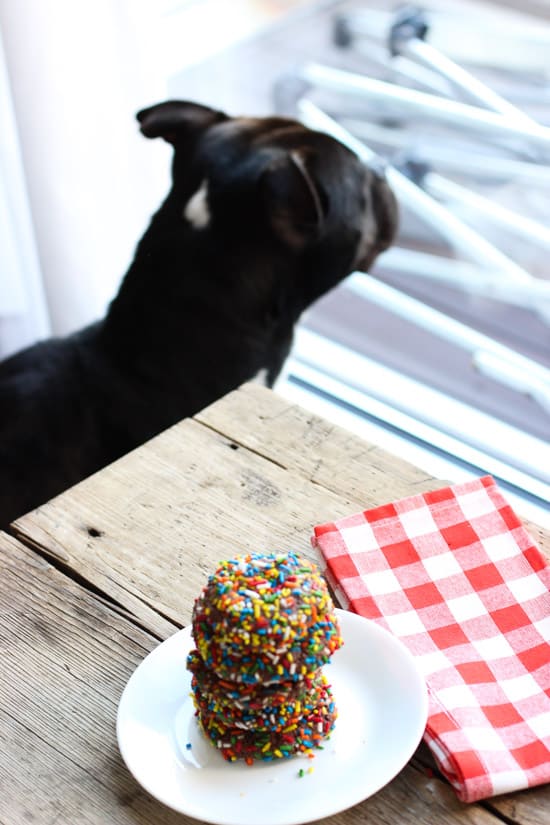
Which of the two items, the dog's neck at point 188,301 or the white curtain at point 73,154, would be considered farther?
the white curtain at point 73,154

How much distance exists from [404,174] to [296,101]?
1.27ft

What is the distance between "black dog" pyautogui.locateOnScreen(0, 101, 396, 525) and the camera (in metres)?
1.38

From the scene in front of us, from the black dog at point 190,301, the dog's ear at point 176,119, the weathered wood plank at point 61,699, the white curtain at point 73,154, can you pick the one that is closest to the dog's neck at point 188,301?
the black dog at point 190,301

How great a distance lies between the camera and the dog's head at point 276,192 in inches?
53.2

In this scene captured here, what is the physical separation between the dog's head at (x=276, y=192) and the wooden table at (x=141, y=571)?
30cm

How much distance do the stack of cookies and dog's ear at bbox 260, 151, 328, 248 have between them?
0.70 metres

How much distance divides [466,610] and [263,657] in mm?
245

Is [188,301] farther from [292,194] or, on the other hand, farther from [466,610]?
[466,610]

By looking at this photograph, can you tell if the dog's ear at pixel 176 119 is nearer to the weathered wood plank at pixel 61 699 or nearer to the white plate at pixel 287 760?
the weathered wood plank at pixel 61 699

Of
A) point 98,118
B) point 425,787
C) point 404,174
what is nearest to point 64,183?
point 98,118

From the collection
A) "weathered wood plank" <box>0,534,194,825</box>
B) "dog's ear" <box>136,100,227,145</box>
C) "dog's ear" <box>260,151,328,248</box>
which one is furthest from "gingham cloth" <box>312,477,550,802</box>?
"dog's ear" <box>136,100,227,145</box>

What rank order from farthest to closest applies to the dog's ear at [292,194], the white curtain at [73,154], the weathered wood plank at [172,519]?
the white curtain at [73,154] < the dog's ear at [292,194] < the weathered wood plank at [172,519]

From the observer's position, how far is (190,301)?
1.42 m

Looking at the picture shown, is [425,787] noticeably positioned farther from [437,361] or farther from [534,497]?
[437,361]
